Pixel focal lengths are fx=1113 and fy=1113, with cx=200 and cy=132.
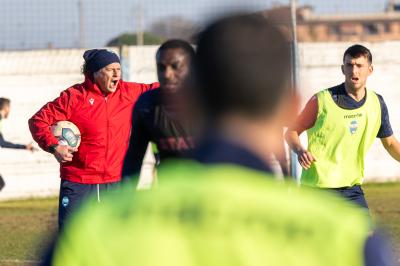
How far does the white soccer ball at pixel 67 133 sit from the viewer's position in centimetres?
892

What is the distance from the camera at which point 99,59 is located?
28.3 feet

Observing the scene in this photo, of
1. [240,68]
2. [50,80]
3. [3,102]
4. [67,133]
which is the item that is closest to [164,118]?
[240,68]

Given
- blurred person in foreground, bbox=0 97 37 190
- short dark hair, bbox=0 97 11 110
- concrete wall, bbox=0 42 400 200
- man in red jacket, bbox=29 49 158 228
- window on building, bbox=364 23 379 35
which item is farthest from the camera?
window on building, bbox=364 23 379 35

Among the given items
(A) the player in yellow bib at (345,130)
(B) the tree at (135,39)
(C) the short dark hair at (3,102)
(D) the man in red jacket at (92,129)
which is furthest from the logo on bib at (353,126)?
(B) the tree at (135,39)

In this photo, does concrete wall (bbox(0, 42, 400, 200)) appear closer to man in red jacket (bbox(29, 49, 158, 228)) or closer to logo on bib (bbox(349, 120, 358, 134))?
logo on bib (bbox(349, 120, 358, 134))

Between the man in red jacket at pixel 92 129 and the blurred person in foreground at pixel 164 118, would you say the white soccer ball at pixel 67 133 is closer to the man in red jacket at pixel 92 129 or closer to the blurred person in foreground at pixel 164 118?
the man in red jacket at pixel 92 129

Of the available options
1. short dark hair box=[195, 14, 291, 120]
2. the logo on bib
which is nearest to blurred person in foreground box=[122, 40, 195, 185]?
short dark hair box=[195, 14, 291, 120]

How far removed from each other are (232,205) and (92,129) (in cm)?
693

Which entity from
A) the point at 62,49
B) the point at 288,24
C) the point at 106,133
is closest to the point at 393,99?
the point at 62,49

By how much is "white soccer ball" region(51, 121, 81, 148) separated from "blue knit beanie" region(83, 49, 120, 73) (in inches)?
22.8

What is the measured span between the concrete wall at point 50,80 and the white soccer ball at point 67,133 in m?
10.9

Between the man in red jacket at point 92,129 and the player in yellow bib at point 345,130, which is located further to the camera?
the man in red jacket at point 92,129

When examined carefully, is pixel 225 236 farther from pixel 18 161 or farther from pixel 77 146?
pixel 18 161

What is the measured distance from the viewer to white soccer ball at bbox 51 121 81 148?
8.92 metres
